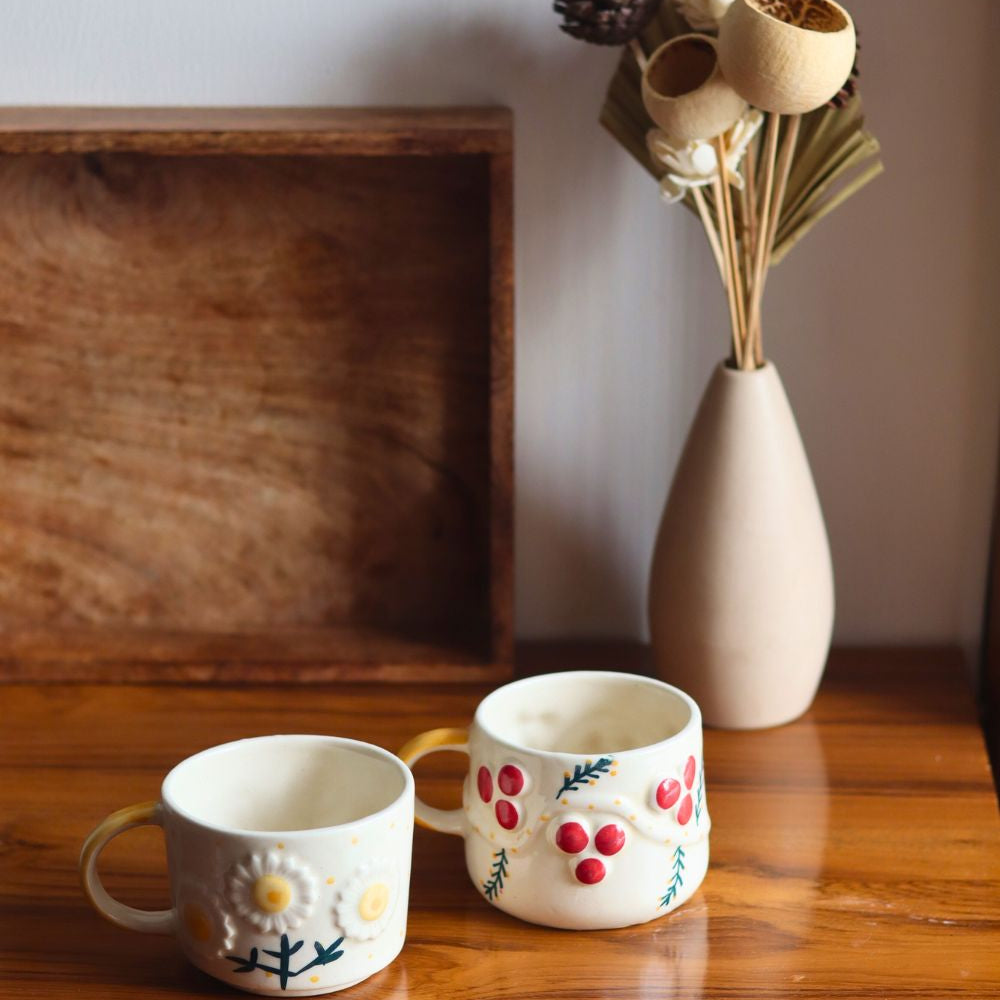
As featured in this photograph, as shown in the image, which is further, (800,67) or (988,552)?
(988,552)

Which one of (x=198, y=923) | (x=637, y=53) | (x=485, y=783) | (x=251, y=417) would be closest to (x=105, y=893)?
(x=198, y=923)

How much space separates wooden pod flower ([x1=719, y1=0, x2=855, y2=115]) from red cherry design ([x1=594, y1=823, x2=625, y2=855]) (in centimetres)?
32

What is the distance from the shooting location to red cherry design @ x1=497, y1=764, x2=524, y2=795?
54 centimetres

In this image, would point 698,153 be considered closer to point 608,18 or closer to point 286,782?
point 608,18

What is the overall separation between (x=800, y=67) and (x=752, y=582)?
26cm

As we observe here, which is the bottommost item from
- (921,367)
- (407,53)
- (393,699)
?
(393,699)

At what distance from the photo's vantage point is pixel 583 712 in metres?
0.62

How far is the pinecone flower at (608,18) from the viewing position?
2.14ft

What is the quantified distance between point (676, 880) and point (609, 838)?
4 cm

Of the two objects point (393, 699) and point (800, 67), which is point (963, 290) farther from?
point (393, 699)

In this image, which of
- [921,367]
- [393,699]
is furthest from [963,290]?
[393,699]

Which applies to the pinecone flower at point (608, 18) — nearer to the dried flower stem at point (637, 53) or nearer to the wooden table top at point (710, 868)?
the dried flower stem at point (637, 53)

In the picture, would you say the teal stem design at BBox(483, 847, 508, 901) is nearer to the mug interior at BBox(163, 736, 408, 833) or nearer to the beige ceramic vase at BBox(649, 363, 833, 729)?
the mug interior at BBox(163, 736, 408, 833)

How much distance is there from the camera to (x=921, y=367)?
825mm
